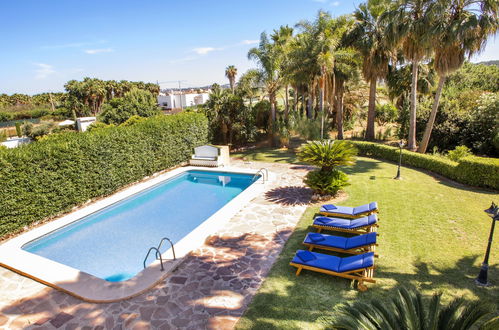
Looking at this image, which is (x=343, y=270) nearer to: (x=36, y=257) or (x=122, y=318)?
(x=122, y=318)

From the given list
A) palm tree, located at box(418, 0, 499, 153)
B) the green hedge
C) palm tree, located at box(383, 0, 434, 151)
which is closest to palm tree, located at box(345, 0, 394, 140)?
palm tree, located at box(383, 0, 434, 151)

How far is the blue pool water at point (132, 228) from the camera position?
29.2 ft

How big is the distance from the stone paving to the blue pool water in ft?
5.65

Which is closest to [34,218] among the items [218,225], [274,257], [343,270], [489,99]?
[218,225]

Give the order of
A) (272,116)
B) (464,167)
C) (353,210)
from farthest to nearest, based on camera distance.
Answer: (272,116) < (464,167) < (353,210)

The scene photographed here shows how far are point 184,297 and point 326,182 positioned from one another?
7440 millimetres

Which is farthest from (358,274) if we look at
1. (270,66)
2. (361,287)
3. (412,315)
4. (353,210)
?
(270,66)

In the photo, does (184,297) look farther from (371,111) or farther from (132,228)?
(371,111)

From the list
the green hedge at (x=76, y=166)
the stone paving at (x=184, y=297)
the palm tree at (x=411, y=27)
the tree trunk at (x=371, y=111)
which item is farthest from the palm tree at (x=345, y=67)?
the stone paving at (x=184, y=297)

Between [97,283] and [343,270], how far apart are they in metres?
5.86

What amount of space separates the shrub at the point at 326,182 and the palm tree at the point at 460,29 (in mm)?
9914

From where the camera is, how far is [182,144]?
18453 millimetres

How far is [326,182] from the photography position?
11773mm

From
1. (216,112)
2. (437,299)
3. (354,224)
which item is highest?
(216,112)
